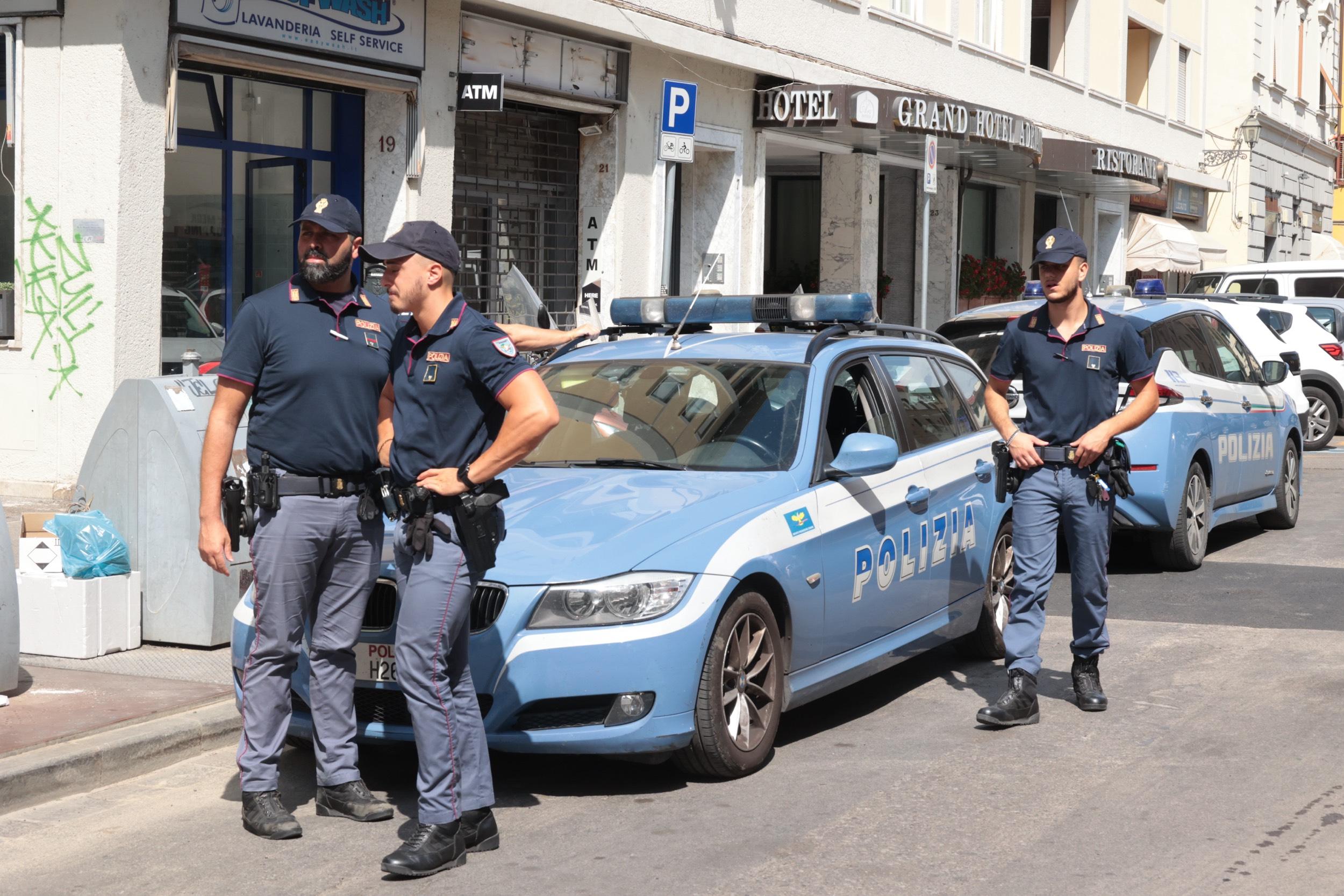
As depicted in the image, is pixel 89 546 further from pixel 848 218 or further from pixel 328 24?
pixel 848 218

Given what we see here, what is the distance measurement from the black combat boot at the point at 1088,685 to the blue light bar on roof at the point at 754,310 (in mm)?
1751

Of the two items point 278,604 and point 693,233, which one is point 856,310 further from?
point 693,233

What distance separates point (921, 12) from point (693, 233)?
6.09 meters

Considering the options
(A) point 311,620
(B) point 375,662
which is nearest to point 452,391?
(A) point 311,620

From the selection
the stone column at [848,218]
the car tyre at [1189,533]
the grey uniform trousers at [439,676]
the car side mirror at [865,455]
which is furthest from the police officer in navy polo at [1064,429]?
the stone column at [848,218]

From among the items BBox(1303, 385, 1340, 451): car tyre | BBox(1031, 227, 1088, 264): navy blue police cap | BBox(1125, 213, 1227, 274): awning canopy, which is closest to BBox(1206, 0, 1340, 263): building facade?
BBox(1125, 213, 1227, 274): awning canopy

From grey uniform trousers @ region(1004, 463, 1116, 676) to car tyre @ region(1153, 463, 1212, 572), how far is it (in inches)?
139

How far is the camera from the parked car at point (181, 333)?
11820mm

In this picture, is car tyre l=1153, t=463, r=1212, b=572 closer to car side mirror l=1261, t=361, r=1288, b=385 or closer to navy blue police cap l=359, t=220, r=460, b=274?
car side mirror l=1261, t=361, r=1288, b=385

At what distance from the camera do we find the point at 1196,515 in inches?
400

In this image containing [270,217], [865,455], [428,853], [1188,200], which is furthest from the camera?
[1188,200]

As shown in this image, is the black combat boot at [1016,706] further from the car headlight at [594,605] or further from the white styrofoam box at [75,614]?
the white styrofoam box at [75,614]

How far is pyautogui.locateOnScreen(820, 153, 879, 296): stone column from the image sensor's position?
21.3m

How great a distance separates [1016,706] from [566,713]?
6.64 ft
